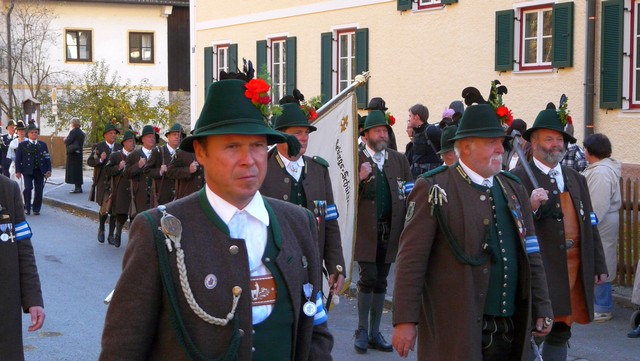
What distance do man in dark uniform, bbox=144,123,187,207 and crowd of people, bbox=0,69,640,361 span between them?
585 centimetres

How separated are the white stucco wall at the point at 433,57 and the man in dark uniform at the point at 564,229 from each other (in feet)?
32.2

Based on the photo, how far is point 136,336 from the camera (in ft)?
10.2

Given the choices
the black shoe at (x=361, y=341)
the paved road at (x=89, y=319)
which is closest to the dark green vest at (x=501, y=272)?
the paved road at (x=89, y=319)

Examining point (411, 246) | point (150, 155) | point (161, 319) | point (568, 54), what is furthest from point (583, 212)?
point (568, 54)

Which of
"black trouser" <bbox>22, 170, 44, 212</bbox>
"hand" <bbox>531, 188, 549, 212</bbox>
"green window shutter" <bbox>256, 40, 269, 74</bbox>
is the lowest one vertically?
"black trouser" <bbox>22, 170, 44, 212</bbox>

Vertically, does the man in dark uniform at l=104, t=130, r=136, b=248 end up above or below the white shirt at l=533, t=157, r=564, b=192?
below

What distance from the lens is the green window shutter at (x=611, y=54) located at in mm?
15844

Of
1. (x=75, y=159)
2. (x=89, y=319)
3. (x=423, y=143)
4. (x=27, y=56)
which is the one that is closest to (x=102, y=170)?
(x=423, y=143)

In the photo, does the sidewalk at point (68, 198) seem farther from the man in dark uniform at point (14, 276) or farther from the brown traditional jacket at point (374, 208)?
the man in dark uniform at point (14, 276)

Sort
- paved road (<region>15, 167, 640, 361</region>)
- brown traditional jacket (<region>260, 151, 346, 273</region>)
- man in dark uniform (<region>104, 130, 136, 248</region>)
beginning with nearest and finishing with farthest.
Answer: brown traditional jacket (<region>260, 151, 346, 273</region>) → paved road (<region>15, 167, 640, 361</region>) → man in dark uniform (<region>104, 130, 136, 248</region>)

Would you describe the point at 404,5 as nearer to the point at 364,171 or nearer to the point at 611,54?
the point at 611,54

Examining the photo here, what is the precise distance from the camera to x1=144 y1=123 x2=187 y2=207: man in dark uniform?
14.4 meters

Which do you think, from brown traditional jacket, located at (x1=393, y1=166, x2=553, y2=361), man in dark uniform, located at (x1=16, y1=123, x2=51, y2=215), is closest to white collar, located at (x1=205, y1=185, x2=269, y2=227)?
brown traditional jacket, located at (x1=393, y1=166, x2=553, y2=361)

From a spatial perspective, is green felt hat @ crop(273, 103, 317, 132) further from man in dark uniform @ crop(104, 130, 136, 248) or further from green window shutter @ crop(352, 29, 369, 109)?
green window shutter @ crop(352, 29, 369, 109)
